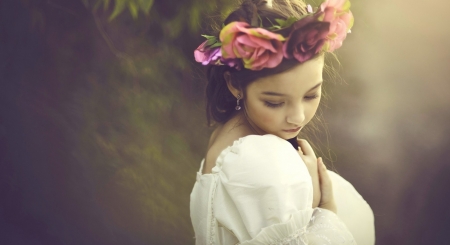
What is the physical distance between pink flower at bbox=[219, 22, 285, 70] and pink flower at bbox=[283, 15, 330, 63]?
0.02 m

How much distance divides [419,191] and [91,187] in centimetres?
94

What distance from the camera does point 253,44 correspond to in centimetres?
85

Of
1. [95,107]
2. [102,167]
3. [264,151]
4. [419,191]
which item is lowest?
[419,191]

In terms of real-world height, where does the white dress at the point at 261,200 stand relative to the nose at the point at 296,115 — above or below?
below

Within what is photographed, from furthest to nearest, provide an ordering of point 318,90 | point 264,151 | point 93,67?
1. point 93,67
2. point 318,90
3. point 264,151

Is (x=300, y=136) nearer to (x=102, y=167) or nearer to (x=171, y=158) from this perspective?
(x=171, y=158)

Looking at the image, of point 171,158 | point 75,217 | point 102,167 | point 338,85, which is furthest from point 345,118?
point 75,217

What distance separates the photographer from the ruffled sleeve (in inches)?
30.7

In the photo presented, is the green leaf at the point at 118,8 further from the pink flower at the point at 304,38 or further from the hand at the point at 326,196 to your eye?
the hand at the point at 326,196

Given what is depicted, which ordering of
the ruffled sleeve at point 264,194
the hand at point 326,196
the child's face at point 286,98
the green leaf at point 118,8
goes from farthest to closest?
the green leaf at point 118,8 < the hand at point 326,196 < the child's face at point 286,98 < the ruffled sleeve at point 264,194

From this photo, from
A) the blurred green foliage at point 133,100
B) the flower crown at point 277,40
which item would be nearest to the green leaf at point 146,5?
the blurred green foliage at point 133,100

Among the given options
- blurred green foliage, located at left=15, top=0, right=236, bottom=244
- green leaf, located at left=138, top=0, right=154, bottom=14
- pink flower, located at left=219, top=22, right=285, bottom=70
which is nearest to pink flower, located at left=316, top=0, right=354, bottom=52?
pink flower, located at left=219, top=22, right=285, bottom=70

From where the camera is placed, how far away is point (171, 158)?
1.25 metres

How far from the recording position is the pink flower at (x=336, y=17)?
2.88 ft
